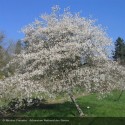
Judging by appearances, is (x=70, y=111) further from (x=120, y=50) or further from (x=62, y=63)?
(x=120, y=50)

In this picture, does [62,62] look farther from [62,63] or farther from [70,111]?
[70,111]

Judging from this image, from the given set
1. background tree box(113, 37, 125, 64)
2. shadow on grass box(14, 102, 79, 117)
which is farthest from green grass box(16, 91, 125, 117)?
background tree box(113, 37, 125, 64)

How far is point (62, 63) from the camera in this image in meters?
26.0

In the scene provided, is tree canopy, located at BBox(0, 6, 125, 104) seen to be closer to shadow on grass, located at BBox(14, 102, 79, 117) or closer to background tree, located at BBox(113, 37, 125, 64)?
shadow on grass, located at BBox(14, 102, 79, 117)

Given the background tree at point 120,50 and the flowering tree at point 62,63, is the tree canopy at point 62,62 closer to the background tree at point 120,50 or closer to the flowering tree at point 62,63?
the flowering tree at point 62,63

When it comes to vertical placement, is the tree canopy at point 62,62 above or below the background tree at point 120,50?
below

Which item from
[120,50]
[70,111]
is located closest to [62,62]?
[70,111]

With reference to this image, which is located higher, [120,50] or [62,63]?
[120,50]

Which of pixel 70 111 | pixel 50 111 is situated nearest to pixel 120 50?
pixel 70 111

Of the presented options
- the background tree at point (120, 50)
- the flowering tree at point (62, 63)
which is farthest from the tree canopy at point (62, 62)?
the background tree at point (120, 50)

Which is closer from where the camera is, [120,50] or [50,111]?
[50,111]

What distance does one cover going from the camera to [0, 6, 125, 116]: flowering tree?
2503 cm

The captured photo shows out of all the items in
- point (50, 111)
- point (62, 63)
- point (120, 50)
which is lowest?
point (50, 111)

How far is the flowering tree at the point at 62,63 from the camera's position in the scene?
82.1 ft
